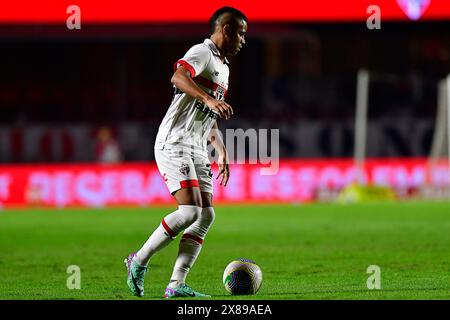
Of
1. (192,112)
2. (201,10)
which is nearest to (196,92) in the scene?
(192,112)

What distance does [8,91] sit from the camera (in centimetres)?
3419

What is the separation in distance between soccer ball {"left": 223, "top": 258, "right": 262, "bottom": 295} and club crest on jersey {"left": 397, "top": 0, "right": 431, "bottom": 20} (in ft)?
44.6

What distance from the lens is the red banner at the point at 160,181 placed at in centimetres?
2673

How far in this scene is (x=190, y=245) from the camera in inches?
354

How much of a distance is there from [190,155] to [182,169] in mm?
181

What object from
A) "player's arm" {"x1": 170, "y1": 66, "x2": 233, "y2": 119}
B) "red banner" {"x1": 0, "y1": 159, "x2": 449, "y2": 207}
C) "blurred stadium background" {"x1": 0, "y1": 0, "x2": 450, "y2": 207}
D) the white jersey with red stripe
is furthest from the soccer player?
"blurred stadium background" {"x1": 0, "y1": 0, "x2": 450, "y2": 207}

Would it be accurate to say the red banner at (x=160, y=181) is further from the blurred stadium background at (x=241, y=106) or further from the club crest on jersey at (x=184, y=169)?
the club crest on jersey at (x=184, y=169)

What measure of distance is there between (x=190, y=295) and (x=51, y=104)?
25609 millimetres

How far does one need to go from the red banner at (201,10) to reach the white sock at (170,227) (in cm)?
1296

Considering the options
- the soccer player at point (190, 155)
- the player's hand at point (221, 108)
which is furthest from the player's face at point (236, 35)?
the player's hand at point (221, 108)

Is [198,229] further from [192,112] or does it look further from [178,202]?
[192,112]

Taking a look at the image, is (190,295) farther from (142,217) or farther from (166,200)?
(166,200)

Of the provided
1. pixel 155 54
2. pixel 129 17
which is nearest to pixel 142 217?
pixel 129 17

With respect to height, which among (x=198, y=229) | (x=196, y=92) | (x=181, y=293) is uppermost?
(x=196, y=92)
